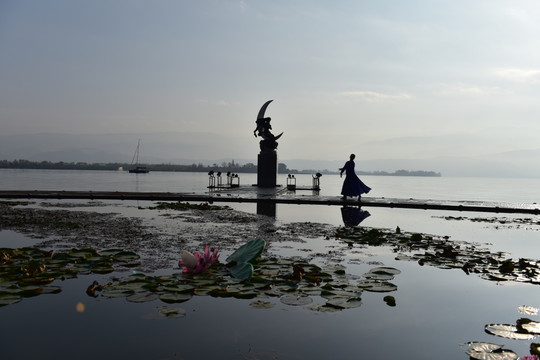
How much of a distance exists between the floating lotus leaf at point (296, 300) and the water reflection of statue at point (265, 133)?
26.8 meters

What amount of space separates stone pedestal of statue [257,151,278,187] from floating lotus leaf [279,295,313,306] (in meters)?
26.6

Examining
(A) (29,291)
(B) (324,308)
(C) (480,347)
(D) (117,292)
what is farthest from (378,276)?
(A) (29,291)

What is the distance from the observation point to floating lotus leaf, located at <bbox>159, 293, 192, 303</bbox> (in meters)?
4.60

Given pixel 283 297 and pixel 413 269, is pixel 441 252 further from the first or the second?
pixel 283 297

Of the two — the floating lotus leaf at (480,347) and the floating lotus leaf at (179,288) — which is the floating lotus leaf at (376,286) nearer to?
the floating lotus leaf at (480,347)

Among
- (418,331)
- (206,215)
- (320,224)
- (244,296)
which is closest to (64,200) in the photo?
(206,215)

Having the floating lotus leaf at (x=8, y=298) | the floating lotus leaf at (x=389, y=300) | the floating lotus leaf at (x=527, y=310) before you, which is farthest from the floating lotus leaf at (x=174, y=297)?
the floating lotus leaf at (x=527, y=310)

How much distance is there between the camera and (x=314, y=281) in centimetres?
540

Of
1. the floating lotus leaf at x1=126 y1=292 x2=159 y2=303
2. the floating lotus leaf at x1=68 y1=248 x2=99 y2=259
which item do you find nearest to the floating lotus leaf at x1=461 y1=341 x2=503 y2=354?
the floating lotus leaf at x1=126 y1=292 x2=159 y2=303

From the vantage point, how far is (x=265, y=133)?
31.2 metres

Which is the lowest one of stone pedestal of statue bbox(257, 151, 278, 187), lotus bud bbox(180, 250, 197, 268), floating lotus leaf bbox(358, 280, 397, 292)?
floating lotus leaf bbox(358, 280, 397, 292)

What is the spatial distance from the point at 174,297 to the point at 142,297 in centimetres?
38

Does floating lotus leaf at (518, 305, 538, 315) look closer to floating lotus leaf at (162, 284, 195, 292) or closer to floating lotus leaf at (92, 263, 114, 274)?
floating lotus leaf at (162, 284, 195, 292)

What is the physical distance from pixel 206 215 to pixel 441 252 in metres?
8.02
